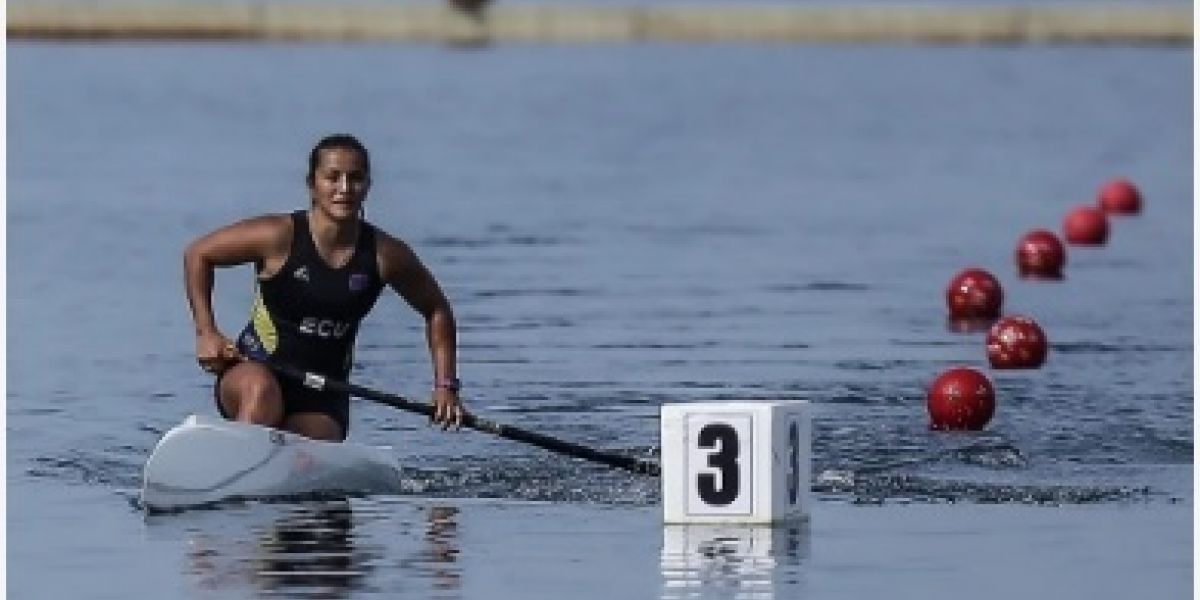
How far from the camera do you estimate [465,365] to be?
72.0 feet

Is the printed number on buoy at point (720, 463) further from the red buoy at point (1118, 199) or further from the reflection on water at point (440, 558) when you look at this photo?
the red buoy at point (1118, 199)

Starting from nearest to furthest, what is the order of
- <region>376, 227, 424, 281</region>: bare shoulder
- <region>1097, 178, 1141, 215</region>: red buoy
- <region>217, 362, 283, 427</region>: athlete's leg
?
1. <region>217, 362, 283, 427</region>: athlete's leg
2. <region>376, 227, 424, 281</region>: bare shoulder
3. <region>1097, 178, 1141, 215</region>: red buoy

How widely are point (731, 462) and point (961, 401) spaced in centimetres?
362

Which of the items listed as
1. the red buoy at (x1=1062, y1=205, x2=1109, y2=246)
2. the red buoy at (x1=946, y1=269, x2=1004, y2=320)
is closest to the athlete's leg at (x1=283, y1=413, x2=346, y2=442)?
the red buoy at (x1=946, y1=269, x2=1004, y2=320)

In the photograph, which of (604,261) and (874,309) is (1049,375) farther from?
(604,261)

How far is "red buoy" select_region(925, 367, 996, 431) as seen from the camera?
759 inches

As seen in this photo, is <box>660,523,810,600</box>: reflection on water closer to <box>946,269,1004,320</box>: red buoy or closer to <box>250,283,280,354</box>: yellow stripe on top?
<box>250,283,280,354</box>: yellow stripe on top

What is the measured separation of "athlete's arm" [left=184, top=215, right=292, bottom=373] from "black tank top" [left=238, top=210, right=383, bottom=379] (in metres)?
0.06

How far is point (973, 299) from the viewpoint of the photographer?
25.0 metres

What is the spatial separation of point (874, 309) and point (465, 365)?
406cm

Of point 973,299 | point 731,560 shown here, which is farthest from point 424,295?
point 973,299

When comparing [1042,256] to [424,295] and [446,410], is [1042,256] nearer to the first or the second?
[424,295]

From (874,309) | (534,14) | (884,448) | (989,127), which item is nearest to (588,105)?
(989,127)

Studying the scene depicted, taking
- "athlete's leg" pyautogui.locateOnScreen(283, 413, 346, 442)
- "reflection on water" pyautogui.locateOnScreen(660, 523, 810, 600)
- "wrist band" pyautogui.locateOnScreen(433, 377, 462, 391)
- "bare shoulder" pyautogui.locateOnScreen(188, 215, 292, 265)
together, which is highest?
"bare shoulder" pyautogui.locateOnScreen(188, 215, 292, 265)
